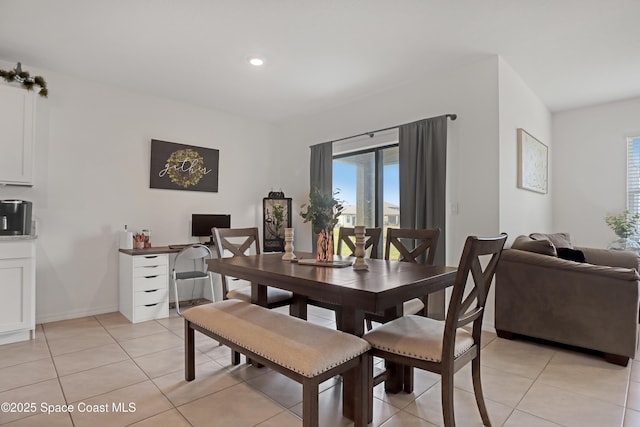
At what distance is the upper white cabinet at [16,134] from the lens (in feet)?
9.97

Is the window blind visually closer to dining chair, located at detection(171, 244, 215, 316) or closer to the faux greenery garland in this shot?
dining chair, located at detection(171, 244, 215, 316)

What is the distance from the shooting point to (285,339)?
5.46ft

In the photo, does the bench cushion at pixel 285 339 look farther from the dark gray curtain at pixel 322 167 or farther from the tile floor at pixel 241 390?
the dark gray curtain at pixel 322 167

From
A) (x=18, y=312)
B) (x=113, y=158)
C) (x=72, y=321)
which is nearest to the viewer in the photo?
(x=18, y=312)

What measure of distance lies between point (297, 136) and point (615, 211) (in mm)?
4465

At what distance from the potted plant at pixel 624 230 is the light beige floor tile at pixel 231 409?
444 cm

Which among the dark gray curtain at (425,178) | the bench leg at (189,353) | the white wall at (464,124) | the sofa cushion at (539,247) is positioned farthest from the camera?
the dark gray curtain at (425,178)

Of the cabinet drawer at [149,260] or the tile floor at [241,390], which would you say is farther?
the cabinet drawer at [149,260]

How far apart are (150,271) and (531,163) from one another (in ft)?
14.6

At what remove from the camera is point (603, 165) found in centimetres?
459

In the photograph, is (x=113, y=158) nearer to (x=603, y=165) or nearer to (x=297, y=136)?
(x=297, y=136)

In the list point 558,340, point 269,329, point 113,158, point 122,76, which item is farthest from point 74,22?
point 558,340

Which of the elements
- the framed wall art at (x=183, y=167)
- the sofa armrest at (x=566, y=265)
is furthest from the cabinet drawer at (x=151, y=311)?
the sofa armrest at (x=566, y=265)

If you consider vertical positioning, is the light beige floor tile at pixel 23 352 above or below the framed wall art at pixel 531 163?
below
